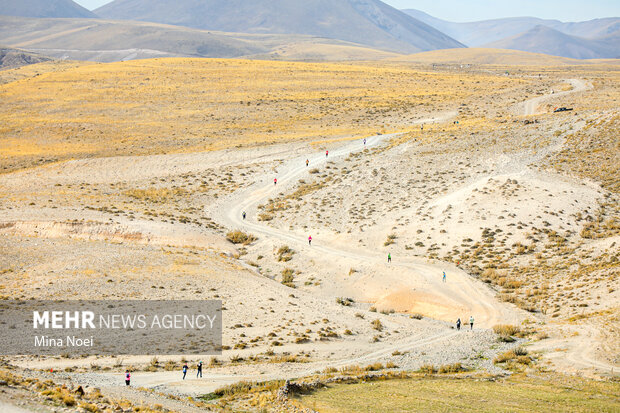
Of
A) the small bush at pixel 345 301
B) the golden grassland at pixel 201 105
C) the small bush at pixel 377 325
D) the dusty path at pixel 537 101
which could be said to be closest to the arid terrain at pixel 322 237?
the small bush at pixel 377 325

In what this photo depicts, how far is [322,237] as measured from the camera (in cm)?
4897

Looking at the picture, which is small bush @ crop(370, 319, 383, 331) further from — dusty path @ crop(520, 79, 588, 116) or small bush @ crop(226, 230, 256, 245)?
dusty path @ crop(520, 79, 588, 116)

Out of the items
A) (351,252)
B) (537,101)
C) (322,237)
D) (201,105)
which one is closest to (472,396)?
(351,252)

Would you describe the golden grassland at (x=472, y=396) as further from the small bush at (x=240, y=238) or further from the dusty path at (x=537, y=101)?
the dusty path at (x=537, y=101)

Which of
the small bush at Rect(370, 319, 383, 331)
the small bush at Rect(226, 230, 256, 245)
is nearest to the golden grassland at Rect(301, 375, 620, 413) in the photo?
the small bush at Rect(370, 319, 383, 331)

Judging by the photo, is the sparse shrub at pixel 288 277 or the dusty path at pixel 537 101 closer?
the sparse shrub at pixel 288 277

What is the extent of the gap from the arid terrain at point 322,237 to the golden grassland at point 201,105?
64 centimetres

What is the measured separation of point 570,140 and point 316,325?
4300 centimetres

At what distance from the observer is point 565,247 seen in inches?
1606

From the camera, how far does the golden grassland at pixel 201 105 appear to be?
79.6 metres

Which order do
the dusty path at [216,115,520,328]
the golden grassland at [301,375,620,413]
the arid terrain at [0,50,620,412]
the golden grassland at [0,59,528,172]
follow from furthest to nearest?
1. the golden grassland at [0,59,528,172]
2. the dusty path at [216,115,520,328]
3. the arid terrain at [0,50,620,412]
4. the golden grassland at [301,375,620,413]

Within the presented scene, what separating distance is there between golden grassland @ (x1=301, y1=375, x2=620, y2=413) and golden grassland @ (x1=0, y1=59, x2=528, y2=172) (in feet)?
189

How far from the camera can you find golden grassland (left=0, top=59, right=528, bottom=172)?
79.6 meters

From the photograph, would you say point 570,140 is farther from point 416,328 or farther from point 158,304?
point 158,304
